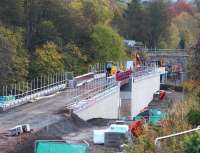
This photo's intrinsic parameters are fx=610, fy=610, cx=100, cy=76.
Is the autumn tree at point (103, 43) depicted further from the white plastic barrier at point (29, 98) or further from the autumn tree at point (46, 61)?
the white plastic barrier at point (29, 98)

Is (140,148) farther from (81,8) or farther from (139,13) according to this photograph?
(139,13)

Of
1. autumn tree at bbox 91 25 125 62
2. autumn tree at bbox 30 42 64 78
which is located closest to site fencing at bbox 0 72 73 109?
autumn tree at bbox 30 42 64 78

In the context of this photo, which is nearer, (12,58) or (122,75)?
(12,58)

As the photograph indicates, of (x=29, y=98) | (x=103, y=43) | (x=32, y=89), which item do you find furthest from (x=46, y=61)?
(x=103, y=43)

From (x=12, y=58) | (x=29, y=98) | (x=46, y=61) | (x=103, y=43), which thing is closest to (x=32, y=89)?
(x=12, y=58)

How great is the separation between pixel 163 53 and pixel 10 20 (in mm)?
44321

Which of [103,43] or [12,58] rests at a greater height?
[103,43]

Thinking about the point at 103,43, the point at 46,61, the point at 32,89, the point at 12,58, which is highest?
the point at 103,43

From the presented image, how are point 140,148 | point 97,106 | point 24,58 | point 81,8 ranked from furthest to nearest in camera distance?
point 81,8 < point 24,58 < point 97,106 < point 140,148

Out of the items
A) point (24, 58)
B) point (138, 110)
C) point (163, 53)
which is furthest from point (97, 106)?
point (163, 53)

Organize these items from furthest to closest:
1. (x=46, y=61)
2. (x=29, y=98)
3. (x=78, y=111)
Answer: (x=46, y=61)
(x=29, y=98)
(x=78, y=111)

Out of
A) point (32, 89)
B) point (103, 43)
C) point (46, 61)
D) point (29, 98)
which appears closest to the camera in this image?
point (29, 98)

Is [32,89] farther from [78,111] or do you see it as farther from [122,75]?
[78,111]

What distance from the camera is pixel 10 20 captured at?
58.7m
